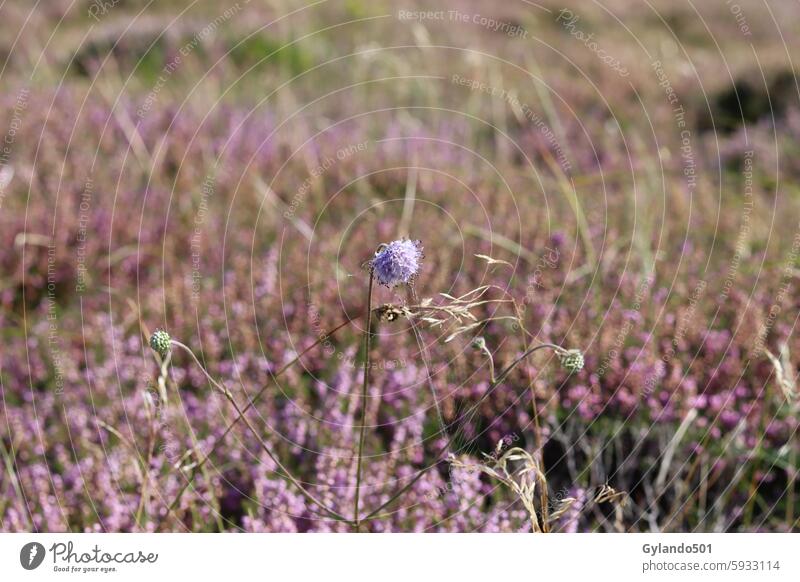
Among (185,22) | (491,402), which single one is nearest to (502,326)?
(491,402)

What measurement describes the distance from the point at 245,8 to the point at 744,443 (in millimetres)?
11199

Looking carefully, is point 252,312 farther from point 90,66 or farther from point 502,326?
point 90,66

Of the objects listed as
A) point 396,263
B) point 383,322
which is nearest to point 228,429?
point 396,263

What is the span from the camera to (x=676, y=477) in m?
3.14

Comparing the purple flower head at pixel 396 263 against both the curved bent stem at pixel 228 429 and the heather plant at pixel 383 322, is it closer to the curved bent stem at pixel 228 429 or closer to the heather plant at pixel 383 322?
the heather plant at pixel 383 322
